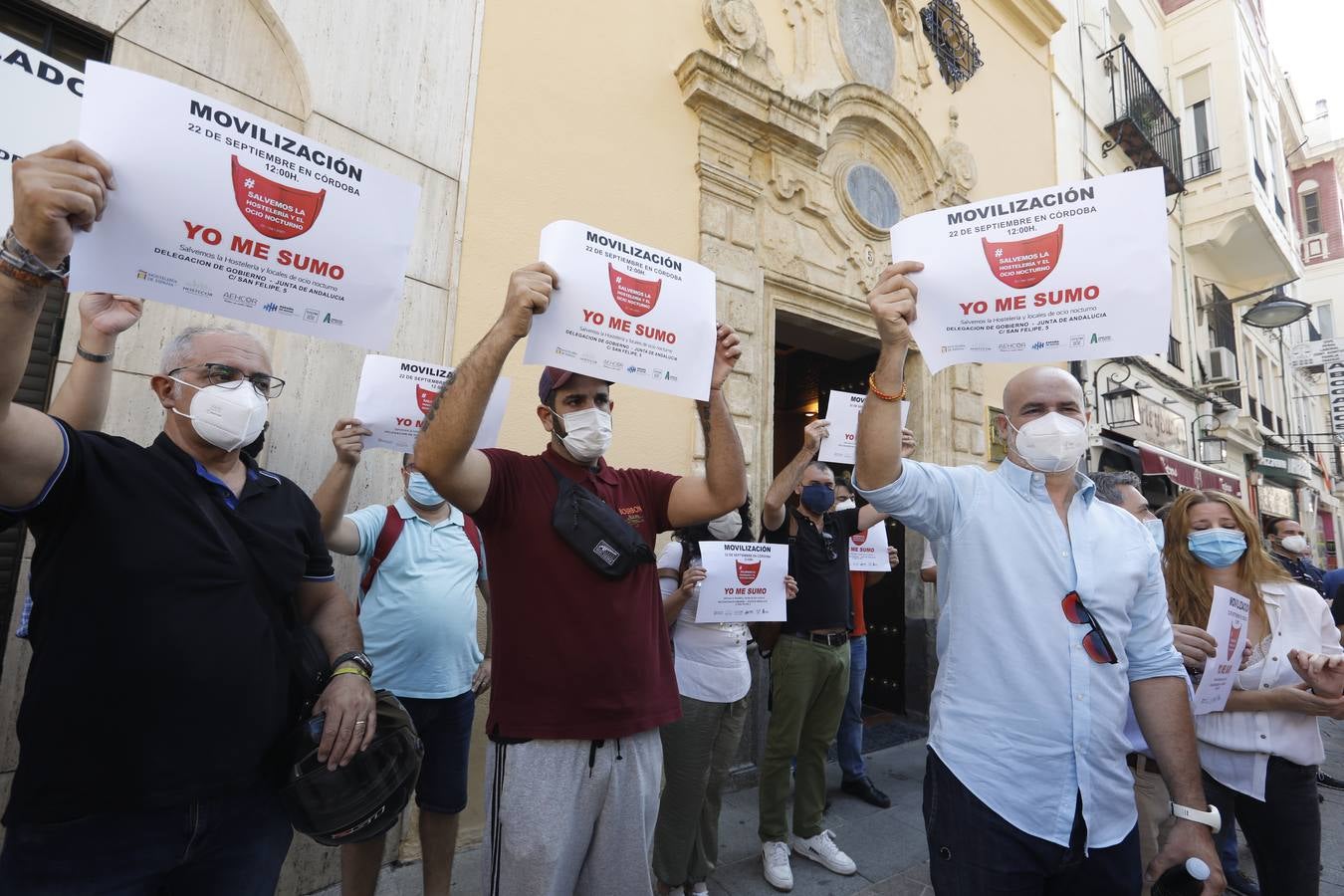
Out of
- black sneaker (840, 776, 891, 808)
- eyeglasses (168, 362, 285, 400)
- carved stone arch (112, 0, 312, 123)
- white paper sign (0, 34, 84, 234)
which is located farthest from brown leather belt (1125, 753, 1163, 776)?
carved stone arch (112, 0, 312, 123)

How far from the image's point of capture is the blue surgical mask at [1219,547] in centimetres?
257

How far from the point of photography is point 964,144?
23.9ft

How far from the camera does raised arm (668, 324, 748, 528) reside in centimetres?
209

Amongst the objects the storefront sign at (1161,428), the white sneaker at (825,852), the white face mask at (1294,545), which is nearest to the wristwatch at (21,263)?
the white sneaker at (825,852)

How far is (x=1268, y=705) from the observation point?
2369mm

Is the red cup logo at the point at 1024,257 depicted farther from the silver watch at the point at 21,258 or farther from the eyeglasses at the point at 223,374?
the silver watch at the point at 21,258

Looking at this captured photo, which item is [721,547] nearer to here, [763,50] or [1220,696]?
[1220,696]

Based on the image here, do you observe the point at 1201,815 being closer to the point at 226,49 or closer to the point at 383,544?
the point at 383,544

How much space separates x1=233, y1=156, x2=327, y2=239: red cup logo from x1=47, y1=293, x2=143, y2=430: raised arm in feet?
1.48

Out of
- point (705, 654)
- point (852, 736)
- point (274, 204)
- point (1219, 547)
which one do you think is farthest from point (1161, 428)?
point (274, 204)

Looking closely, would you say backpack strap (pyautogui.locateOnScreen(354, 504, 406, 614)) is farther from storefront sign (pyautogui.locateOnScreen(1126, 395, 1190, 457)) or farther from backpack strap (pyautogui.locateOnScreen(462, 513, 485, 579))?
storefront sign (pyautogui.locateOnScreen(1126, 395, 1190, 457))

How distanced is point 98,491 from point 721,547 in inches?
93.9

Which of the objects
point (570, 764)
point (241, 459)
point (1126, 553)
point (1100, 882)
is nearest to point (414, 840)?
point (570, 764)

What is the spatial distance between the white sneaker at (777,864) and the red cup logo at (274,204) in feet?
11.5
